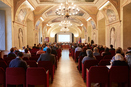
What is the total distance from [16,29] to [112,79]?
870cm

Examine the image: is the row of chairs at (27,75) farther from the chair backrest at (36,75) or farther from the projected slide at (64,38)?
the projected slide at (64,38)

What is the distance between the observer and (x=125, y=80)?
11.4ft

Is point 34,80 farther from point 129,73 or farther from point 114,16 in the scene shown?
point 114,16

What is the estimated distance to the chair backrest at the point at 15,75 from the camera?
128 inches

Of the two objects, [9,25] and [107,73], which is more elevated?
[9,25]

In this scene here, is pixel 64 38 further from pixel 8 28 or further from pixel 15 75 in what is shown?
pixel 15 75

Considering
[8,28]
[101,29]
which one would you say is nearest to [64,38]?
[101,29]

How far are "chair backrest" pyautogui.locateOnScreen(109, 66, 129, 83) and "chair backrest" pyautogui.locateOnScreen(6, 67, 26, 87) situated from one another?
7.74 ft

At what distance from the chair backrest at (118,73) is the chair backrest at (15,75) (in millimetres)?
2359

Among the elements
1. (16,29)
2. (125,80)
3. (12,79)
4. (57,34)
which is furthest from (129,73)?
(57,34)

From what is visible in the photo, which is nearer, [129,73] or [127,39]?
[129,73]

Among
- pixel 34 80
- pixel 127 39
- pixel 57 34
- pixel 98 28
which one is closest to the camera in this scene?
pixel 34 80

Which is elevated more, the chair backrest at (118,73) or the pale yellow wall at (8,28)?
the pale yellow wall at (8,28)

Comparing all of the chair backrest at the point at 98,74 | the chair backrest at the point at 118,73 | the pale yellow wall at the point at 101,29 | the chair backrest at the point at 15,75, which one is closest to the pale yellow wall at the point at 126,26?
the pale yellow wall at the point at 101,29
